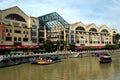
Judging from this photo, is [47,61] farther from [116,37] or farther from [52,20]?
[116,37]

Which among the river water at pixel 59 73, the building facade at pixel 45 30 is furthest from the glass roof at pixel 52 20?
the river water at pixel 59 73

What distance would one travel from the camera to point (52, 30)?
406 feet

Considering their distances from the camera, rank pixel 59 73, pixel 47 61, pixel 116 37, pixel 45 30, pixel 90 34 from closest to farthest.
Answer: pixel 59 73 < pixel 47 61 < pixel 45 30 < pixel 90 34 < pixel 116 37

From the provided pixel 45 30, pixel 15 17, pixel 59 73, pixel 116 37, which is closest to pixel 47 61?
pixel 59 73

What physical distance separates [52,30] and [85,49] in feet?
70.5

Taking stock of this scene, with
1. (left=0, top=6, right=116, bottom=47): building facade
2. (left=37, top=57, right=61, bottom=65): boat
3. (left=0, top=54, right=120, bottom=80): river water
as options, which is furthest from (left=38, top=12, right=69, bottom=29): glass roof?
(left=0, top=54, right=120, bottom=80): river water

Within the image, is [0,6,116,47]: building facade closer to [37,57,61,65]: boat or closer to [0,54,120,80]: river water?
[37,57,61,65]: boat

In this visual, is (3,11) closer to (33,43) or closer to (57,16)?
(33,43)

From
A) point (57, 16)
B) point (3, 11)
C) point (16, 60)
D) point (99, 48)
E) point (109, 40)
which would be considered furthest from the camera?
point (109, 40)

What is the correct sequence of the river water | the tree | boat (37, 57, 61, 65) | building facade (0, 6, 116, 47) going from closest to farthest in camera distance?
the river water, boat (37, 57, 61, 65), building facade (0, 6, 116, 47), the tree

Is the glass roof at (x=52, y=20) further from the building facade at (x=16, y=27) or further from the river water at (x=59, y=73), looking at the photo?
the river water at (x=59, y=73)

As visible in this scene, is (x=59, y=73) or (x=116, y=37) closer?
(x=59, y=73)

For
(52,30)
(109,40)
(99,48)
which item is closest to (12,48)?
(52,30)

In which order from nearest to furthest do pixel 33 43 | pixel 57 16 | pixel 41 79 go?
pixel 41 79, pixel 33 43, pixel 57 16
